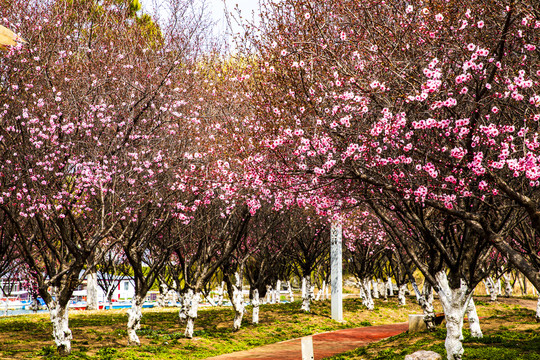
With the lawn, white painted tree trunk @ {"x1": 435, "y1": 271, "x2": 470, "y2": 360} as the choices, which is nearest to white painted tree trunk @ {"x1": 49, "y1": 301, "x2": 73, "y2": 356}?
the lawn

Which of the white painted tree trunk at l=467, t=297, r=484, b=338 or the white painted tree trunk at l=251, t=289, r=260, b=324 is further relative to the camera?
the white painted tree trunk at l=251, t=289, r=260, b=324

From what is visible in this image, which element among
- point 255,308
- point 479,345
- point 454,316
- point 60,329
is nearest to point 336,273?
point 255,308

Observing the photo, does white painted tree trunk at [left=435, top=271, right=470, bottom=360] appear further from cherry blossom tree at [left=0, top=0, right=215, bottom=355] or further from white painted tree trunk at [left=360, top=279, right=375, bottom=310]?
white painted tree trunk at [left=360, top=279, right=375, bottom=310]

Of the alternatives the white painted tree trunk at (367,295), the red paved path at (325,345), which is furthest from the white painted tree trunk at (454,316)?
the white painted tree trunk at (367,295)

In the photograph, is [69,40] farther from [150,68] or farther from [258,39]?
[258,39]

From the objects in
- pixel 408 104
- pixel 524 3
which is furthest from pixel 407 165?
pixel 524 3

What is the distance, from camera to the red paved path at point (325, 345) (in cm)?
1680

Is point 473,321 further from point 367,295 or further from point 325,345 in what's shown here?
point 367,295

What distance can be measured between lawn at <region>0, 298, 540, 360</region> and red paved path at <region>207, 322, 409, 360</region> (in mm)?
946

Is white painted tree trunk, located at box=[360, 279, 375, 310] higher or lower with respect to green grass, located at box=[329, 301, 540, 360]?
higher

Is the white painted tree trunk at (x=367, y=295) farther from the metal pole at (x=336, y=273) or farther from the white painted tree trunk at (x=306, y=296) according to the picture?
the white painted tree trunk at (x=306, y=296)

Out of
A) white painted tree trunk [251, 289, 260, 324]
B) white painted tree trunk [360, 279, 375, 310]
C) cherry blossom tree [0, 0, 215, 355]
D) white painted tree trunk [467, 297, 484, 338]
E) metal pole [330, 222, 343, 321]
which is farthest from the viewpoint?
white painted tree trunk [360, 279, 375, 310]

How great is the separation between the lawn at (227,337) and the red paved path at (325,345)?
95 centimetres

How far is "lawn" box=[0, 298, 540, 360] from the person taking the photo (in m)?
14.6
